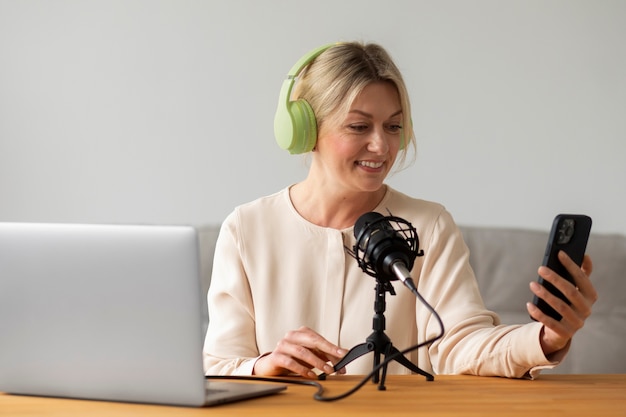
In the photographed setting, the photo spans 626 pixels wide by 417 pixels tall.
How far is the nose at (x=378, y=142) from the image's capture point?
1.81m

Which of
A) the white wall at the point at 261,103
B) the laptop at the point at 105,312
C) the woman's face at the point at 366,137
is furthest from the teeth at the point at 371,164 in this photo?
the white wall at the point at 261,103

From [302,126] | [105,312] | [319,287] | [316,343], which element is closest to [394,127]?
[302,126]

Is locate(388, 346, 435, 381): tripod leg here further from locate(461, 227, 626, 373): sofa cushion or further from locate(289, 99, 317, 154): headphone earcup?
locate(461, 227, 626, 373): sofa cushion

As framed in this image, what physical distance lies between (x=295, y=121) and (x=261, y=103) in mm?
1078

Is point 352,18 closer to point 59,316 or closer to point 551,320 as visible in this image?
point 551,320

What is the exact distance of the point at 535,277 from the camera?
103 inches

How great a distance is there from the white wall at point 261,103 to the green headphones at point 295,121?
39.7 inches

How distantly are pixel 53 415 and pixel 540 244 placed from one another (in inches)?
73.9

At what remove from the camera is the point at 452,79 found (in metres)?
2.90

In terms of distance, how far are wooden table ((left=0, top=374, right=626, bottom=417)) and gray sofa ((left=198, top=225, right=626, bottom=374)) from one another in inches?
46.5

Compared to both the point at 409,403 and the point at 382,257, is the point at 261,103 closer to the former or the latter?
the point at 382,257

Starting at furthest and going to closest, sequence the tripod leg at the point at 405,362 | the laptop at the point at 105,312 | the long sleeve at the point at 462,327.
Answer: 1. the long sleeve at the point at 462,327
2. the tripod leg at the point at 405,362
3. the laptop at the point at 105,312

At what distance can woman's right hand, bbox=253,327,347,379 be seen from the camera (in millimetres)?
1408

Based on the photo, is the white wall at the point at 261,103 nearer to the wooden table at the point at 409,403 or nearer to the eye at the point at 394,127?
the eye at the point at 394,127
